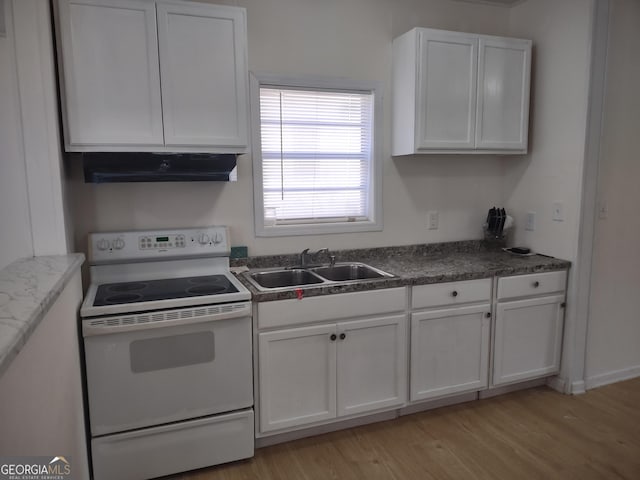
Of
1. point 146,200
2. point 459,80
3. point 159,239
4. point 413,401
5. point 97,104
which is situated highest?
point 459,80

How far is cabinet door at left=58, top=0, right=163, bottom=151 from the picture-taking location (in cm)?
203

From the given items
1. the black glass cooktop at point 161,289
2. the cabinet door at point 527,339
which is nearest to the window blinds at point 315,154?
the black glass cooktop at point 161,289

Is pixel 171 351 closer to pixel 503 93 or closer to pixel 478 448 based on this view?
pixel 478 448

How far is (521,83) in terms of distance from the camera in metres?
2.96

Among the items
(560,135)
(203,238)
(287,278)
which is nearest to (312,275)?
(287,278)

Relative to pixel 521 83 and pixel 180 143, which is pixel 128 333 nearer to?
pixel 180 143

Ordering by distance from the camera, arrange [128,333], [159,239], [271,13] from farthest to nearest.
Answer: [271,13] < [159,239] < [128,333]

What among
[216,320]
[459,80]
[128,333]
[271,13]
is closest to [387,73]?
[459,80]

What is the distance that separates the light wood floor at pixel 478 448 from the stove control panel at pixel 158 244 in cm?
111

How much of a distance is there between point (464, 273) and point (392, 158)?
0.92 meters

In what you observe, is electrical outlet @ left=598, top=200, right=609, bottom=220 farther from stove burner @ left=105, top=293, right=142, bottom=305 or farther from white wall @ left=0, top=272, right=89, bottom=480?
white wall @ left=0, top=272, right=89, bottom=480

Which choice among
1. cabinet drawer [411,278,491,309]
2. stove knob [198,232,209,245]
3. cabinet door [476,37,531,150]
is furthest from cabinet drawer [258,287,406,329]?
cabinet door [476,37,531,150]

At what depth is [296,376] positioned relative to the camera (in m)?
2.33

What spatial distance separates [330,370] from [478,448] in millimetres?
869
